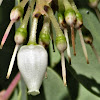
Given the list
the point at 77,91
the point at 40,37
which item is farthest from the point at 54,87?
the point at 40,37

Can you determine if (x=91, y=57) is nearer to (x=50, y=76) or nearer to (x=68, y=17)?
(x=50, y=76)

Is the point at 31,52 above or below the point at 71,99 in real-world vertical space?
above

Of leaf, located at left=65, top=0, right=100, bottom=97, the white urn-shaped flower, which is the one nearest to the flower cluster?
the white urn-shaped flower

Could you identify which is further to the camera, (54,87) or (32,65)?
(54,87)

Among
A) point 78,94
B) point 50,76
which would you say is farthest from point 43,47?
point 78,94

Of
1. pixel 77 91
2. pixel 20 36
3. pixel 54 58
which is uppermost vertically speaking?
pixel 20 36

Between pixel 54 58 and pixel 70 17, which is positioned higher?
pixel 70 17

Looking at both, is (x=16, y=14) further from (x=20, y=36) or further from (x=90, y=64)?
(x=90, y=64)
